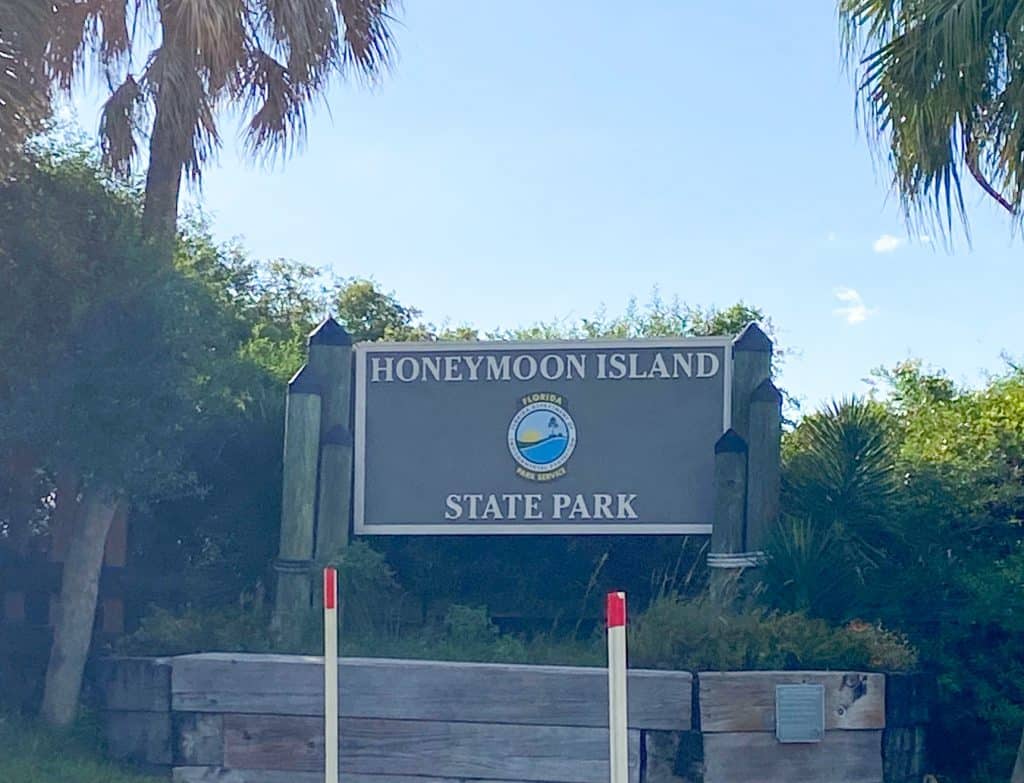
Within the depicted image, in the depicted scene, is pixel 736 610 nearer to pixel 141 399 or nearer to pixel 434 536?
pixel 434 536

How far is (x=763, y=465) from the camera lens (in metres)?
10.4

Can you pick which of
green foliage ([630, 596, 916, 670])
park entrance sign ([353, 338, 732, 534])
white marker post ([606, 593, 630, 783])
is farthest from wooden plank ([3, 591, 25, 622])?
white marker post ([606, 593, 630, 783])

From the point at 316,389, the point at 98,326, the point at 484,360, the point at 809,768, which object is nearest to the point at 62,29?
the point at 98,326

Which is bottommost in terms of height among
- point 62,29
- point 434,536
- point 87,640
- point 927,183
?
point 87,640

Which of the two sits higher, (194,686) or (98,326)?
(98,326)

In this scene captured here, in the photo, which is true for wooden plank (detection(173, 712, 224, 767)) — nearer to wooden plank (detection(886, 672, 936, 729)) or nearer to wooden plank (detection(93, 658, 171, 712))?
wooden plank (detection(93, 658, 171, 712))

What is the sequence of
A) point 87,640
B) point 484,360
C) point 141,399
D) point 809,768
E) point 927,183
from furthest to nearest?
point 484,360
point 87,640
point 141,399
point 927,183
point 809,768

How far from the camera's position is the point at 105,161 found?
35.4ft

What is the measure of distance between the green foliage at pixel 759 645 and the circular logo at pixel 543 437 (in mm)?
2033

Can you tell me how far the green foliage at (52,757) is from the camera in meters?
9.07

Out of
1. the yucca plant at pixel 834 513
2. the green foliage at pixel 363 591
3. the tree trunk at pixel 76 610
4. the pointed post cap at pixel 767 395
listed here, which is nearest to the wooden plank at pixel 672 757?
the yucca plant at pixel 834 513

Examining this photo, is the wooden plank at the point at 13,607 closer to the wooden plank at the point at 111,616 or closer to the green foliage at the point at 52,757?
→ the wooden plank at the point at 111,616

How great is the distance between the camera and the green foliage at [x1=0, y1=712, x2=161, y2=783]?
29.8ft

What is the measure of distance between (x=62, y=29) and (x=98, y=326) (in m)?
2.61
